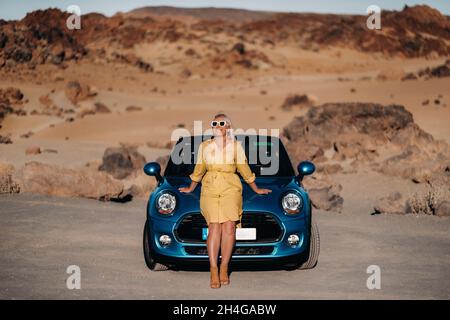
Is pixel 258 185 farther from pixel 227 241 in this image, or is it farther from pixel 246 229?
pixel 227 241

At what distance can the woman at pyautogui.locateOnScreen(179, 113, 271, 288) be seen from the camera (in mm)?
8117

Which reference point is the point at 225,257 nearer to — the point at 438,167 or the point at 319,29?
the point at 438,167

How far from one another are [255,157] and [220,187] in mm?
2221

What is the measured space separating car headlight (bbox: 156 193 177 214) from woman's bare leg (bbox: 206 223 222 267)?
0.70 meters

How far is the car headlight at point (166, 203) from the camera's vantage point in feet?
28.8

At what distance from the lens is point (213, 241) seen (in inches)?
322

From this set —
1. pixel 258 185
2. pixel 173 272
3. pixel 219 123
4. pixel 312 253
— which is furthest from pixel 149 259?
pixel 219 123

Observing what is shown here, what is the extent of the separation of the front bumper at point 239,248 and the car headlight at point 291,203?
0.11 metres

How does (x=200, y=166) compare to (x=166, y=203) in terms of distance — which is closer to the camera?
(x=200, y=166)

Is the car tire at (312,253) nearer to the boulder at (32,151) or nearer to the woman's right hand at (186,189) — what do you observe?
the woman's right hand at (186,189)

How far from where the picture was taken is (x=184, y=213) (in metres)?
8.64

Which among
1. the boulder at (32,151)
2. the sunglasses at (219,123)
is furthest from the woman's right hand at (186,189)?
the boulder at (32,151)

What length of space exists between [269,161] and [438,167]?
9816 millimetres

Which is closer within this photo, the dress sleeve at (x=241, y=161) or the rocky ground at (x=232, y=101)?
the dress sleeve at (x=241, y=161)
